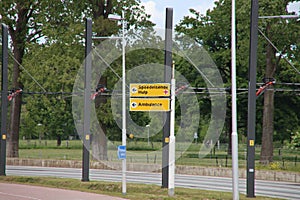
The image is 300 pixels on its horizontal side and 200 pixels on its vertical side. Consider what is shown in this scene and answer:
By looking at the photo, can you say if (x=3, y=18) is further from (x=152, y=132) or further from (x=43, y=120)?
(x=43, y=120)

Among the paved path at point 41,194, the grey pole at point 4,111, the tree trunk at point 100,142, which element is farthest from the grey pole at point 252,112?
the tree trunk at point 100,142

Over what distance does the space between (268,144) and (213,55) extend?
1454cm

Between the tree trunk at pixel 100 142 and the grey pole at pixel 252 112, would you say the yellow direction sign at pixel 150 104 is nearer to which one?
the grey pole at pixel 252 112

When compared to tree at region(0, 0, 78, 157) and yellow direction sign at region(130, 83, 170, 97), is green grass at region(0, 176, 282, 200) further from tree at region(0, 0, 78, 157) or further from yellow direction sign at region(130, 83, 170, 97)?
tree at region(0, 0, 78, 157)

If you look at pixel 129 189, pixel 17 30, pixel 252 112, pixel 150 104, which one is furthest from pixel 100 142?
pixel 252 112

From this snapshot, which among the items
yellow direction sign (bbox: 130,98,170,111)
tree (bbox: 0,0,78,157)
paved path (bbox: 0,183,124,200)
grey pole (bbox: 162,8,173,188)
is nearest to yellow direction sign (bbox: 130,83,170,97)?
yellow direction sign (bbox: 130,98,170,111)

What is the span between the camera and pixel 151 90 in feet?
83.2

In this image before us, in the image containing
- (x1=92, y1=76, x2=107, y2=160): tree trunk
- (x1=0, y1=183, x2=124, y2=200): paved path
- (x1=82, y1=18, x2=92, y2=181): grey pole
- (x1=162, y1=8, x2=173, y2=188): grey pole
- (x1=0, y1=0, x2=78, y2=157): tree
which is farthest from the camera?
(x1=0, y1=0, x2=78, y2=157): tree

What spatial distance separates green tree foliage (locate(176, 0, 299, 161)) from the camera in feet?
124

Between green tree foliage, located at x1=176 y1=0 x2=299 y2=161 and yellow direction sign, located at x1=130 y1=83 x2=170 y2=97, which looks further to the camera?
green tree foliage, located at x1=176 y1=0 x2=299 y2=161

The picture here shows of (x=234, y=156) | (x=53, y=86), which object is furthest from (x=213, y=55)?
(x=234, y=156)

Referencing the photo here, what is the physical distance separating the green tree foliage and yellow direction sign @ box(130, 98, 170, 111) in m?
13.8

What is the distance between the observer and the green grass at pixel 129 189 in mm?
22984

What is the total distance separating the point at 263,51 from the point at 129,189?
2370 cm
